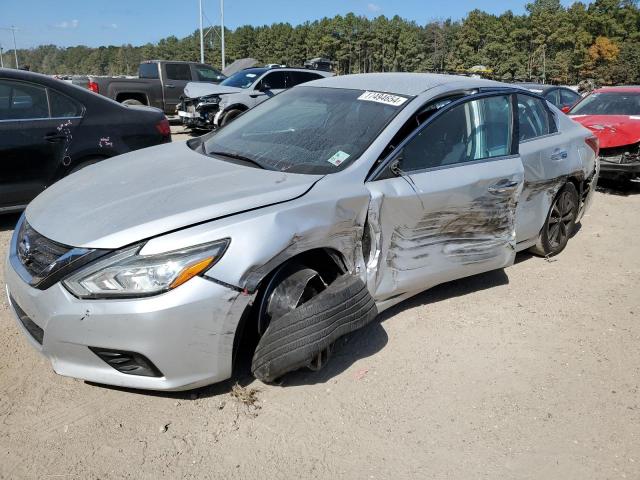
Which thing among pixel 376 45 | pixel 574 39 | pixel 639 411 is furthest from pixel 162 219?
pixel 376 45

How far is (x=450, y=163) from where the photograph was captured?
3.66m

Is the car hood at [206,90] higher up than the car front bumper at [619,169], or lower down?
higher up

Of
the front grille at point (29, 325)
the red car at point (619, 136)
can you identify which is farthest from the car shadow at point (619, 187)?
the front grille at point (29, 325)

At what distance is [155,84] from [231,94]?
4.21 metres

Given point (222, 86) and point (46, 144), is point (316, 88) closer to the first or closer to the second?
point (46, 144)

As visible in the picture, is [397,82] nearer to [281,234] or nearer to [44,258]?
[281,234]

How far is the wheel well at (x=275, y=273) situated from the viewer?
2668 mm

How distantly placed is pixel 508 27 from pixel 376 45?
19113 mm

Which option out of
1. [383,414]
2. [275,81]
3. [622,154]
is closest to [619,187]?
[622,154]

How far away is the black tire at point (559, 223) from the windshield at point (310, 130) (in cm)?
219

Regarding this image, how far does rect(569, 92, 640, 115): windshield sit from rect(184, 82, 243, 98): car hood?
7.32 meters

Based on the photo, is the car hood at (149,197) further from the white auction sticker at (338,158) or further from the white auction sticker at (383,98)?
the white auction sticker at (383,98)

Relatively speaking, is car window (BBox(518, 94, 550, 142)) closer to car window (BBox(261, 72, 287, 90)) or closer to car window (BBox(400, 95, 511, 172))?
car window (BBox(400, 95, 511, 172))

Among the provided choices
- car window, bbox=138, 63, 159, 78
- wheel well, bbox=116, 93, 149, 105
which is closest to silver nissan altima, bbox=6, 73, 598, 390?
wheel well, bbox=116, 93, 149, 105
